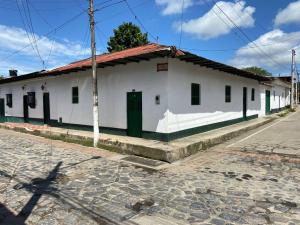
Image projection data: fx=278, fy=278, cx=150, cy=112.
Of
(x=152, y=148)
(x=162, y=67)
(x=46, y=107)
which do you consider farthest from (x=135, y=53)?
(x=46, y=107)

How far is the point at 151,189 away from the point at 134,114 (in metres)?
5.76

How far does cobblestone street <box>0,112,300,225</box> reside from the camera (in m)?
4.45

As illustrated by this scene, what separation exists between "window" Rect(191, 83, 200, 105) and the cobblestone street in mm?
3191

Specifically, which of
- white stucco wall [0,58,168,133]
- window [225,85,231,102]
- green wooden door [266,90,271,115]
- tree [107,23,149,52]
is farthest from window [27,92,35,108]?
green wooden door [266,90,271,115]

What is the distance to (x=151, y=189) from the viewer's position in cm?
575

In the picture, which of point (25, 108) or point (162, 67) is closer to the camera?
point (162, 67)

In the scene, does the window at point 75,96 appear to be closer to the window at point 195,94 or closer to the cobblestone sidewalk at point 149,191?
the cobblestone sidewalk at point 149,191

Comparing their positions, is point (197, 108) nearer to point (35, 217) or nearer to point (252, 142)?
point (252, 142)

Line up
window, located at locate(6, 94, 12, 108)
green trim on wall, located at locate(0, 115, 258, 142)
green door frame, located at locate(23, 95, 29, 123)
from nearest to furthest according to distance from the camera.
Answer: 1. green trim on wall, located at locate(0, 115, 258, 142)
2. green door frame, located at locate(23, 95, 29, 123)
3. window, located at locate(6, 94, 12, 108)

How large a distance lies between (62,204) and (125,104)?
277 inches

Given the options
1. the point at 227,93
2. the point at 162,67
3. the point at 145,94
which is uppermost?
the point at 162,67

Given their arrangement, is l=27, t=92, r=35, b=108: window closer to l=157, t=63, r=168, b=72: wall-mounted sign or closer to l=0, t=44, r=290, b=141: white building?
l=0, t=44, r=290, b=141: white building

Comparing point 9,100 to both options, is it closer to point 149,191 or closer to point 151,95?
point 151,95

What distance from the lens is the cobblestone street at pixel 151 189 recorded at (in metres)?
4.45
